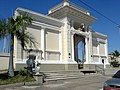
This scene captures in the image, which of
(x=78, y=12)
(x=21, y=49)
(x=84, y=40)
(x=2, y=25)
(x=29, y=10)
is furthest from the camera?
(x=84, y=40)

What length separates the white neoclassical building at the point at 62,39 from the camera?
22156 millimetres

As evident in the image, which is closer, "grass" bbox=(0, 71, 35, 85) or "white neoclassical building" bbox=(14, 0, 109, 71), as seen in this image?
"grass" bbox=(0, 71, 35, 85)

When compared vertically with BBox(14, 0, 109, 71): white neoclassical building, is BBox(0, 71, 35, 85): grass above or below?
below

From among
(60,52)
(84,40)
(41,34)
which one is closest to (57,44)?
(60,52)

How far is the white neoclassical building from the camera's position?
72.7 feet

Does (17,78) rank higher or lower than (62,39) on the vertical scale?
lower

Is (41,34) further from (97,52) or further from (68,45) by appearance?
(97,52)

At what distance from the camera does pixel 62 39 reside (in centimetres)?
2539

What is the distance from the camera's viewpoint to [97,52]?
32.8m

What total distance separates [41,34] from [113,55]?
31.0 metres

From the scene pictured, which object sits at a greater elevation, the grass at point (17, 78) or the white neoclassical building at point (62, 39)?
the white neoclassical building at point (62, 39)

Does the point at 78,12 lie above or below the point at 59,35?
above

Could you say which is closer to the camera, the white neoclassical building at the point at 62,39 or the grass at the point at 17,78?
the grass at the point at 17,78

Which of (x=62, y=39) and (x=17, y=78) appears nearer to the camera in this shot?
(x=17, y=78)
